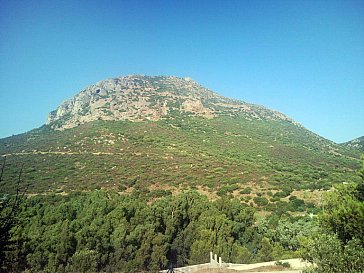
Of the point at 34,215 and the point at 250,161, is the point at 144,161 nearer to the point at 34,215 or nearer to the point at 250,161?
the point at 250,161

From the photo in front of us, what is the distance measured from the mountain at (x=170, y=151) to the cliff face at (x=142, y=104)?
1.14ft

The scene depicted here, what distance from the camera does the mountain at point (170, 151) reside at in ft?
140

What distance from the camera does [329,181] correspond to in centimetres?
4275

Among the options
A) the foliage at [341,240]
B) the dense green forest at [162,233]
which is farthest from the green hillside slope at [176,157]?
the foliage at [341,240]

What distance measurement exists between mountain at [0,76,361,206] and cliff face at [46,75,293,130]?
35 cm

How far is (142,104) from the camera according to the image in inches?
3866

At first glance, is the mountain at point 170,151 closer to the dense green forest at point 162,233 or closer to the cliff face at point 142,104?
the cliff face at point 142,104

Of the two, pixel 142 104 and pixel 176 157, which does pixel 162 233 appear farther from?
pixel 142 104

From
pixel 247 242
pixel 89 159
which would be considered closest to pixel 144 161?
pixel 89 159

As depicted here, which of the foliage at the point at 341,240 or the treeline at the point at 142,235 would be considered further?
the treeline at the point at 142,235

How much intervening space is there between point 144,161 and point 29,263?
3903 cm

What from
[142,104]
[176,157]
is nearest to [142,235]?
[176,157]

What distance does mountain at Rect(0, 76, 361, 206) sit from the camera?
4256cm

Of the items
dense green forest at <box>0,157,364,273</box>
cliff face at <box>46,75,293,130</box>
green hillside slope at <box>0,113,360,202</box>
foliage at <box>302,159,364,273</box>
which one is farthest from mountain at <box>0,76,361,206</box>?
foliage at <box>302,159,364,273</box>
